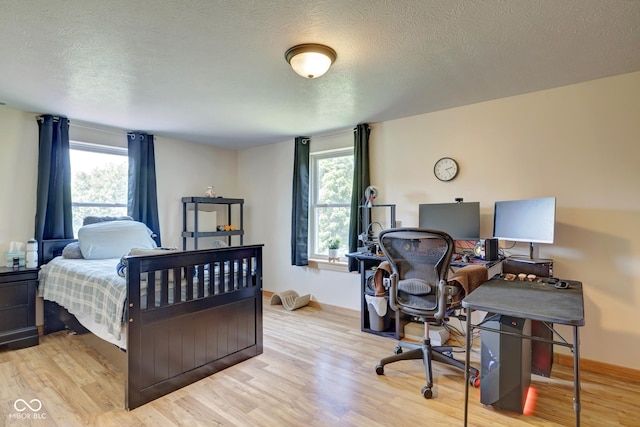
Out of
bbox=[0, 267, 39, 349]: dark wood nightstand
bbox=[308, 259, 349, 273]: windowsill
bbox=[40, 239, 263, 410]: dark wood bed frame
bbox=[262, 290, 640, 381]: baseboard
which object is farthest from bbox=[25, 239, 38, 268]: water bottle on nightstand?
bbox=[262, 290, 640, 381]: baseboard

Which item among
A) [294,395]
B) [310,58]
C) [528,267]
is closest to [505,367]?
[528,267]

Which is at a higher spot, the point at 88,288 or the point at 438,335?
the point at 88,288

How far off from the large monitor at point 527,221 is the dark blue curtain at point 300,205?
7.60 ft

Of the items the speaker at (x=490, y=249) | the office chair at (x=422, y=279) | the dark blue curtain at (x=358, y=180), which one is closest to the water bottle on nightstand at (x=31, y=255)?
the dark blue curtain at (x=358, y=180)

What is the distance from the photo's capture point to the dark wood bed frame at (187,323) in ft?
6.77

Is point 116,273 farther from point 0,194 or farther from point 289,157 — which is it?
point 289,157

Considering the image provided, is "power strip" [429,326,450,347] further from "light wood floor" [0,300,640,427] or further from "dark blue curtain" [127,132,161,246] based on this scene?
"dark blue curtain" [127,132,161,246]

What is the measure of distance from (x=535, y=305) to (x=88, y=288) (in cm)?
301

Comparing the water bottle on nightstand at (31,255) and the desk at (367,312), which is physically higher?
the water bottle on nightstand at (31,255)

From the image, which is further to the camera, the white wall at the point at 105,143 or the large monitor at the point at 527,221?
the white wall at the point at 105,143

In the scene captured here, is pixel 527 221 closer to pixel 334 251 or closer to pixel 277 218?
pixel 334 251

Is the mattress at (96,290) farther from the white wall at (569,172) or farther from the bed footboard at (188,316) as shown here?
the white wall at (569,172)

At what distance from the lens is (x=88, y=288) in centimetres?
251

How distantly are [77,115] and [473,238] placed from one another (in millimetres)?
4195
